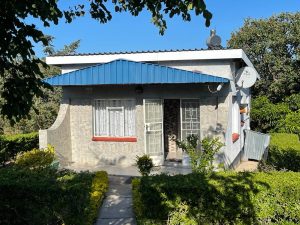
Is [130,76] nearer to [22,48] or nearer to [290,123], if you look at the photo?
[22,48]

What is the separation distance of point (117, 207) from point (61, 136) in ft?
18.0

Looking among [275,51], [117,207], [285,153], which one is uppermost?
[275,51]

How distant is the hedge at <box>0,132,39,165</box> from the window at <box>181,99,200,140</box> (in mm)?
6427

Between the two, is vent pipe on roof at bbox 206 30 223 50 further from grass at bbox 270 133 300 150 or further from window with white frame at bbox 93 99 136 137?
grass at bbox 270 133 300 150

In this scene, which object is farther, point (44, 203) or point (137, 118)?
point (137, 118)

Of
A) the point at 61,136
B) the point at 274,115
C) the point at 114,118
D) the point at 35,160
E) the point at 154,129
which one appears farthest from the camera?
the point at 274,115

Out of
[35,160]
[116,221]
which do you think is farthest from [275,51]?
[116,221]

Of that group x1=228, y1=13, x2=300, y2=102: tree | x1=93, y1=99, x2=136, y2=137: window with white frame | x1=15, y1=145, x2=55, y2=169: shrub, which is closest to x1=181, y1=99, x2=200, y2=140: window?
x1=93, y1=99, x2=136, y2=137: window with white frame

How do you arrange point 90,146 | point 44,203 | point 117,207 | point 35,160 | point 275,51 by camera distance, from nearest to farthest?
point 44,203, point 117,207, point 35,160, point 90,146, point 275,51

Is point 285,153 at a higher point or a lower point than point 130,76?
lower

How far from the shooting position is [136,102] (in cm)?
1270

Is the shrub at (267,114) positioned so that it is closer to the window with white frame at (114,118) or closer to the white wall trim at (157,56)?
the white wall trim at (157,56)

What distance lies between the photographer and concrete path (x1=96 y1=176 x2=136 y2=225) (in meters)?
7.39

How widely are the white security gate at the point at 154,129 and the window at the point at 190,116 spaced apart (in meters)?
0.95
